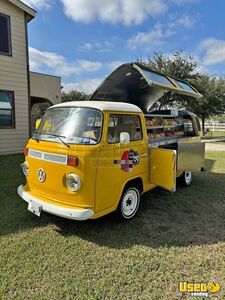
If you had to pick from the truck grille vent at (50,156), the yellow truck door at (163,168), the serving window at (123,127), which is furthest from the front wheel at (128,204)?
the truck grille vent at (50,156)

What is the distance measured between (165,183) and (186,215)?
74cm

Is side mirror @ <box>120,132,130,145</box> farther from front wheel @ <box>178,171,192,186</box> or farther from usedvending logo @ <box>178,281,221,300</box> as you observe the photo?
front wheel @ <box>178,171,192,186</box>

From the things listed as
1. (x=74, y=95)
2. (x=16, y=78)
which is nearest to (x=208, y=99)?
(x=74, y=95)

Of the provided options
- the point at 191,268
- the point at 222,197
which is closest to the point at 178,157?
the point at 222,197

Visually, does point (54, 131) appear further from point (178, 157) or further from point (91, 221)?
point (178, 157)

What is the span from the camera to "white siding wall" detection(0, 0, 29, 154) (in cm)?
945

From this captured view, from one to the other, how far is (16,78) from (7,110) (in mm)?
1339

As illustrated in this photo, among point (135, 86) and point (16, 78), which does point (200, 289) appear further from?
point (16, 78)

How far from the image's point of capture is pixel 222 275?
2.95 m

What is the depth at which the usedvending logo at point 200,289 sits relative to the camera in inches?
104

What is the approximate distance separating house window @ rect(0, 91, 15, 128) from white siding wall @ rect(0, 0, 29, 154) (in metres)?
0.16

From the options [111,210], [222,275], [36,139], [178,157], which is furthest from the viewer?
[178,157]

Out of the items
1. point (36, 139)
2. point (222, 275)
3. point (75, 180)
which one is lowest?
point (222, 275)

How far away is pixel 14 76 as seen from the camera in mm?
9758
